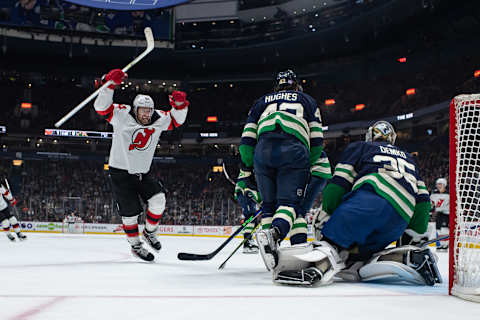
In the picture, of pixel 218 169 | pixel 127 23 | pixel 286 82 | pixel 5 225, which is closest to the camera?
pixel 286 82

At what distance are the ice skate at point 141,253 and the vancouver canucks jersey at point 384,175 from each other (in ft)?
6.77

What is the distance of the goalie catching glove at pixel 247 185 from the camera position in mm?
3667

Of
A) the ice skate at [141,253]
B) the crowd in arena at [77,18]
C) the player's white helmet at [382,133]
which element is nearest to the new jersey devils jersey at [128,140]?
the ice skate at [141,253]

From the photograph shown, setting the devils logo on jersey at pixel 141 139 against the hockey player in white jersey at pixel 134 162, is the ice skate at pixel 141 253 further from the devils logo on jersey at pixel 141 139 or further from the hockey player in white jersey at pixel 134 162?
the devils logo on jersey at pixel 141 139

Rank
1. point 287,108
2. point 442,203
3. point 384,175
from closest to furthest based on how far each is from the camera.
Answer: point 384,175 < point 287,108 < point 442,203

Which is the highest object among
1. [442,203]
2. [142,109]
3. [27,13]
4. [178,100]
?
[27,13]

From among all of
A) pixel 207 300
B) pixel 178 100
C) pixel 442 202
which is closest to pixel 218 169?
pixel 442 202

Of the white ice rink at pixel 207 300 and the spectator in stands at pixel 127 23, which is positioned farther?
the spectator in stands at pixel 127 23

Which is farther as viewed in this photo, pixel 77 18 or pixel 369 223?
pixel 77 18

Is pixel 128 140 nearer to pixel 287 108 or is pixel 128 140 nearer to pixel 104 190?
pixel 287 108

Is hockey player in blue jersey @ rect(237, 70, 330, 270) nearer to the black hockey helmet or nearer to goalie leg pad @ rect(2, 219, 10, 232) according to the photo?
the black hockey helmet

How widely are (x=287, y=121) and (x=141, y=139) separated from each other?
68.2 inches

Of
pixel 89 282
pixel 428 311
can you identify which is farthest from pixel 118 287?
pixel 428 311

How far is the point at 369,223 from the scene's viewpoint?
8.59 feet
